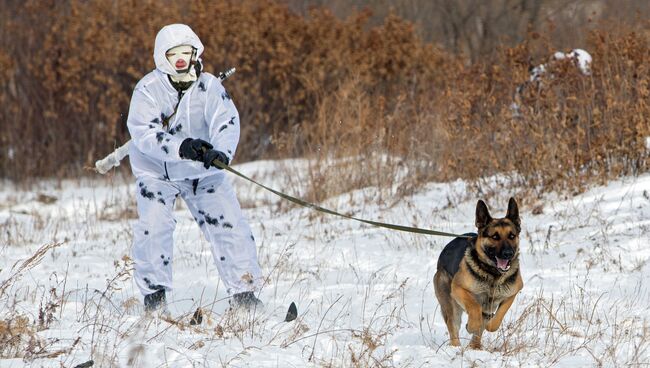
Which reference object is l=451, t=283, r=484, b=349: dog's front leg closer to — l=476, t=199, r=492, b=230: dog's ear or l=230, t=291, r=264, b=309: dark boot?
l=476, t=199, r=492, b=230: dog's ear

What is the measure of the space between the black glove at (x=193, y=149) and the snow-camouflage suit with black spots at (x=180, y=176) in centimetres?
20

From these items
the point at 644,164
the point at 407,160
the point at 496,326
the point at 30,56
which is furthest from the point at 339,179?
the point at 30,56

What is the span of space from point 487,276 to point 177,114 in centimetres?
206

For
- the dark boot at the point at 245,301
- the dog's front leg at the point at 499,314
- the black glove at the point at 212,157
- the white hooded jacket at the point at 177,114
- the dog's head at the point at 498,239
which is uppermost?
the white hooded jacket at the point at 177,114

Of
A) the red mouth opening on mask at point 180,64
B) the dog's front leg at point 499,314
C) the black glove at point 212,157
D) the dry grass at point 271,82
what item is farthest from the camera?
the dry grass at point 271,82

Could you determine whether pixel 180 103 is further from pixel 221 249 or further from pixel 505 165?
pixel 505 165

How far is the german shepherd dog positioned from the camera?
509 cm

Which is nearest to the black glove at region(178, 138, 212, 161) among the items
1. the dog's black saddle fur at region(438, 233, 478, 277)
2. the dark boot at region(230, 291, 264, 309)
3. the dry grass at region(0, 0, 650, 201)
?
the dark boot at region(230, 291, 264, 309)

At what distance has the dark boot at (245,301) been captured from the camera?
5734 millimetres

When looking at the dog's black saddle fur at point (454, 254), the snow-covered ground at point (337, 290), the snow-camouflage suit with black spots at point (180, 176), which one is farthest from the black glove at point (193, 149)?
the dog's black saddle fur at point (454, 254)

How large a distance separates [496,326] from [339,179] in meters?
5.79

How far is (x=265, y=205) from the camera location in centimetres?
1154

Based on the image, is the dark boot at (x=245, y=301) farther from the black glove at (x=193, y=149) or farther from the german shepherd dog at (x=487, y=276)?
the german shepherd dog at (x=487, y=276)

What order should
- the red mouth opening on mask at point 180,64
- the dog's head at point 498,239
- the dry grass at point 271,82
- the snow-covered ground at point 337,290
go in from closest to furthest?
the snow-covered ground at point 337,290 < the dog's head at point 498,239 < the red mouth opening on mask at point 180,64 < the dry grass at point 271,82
